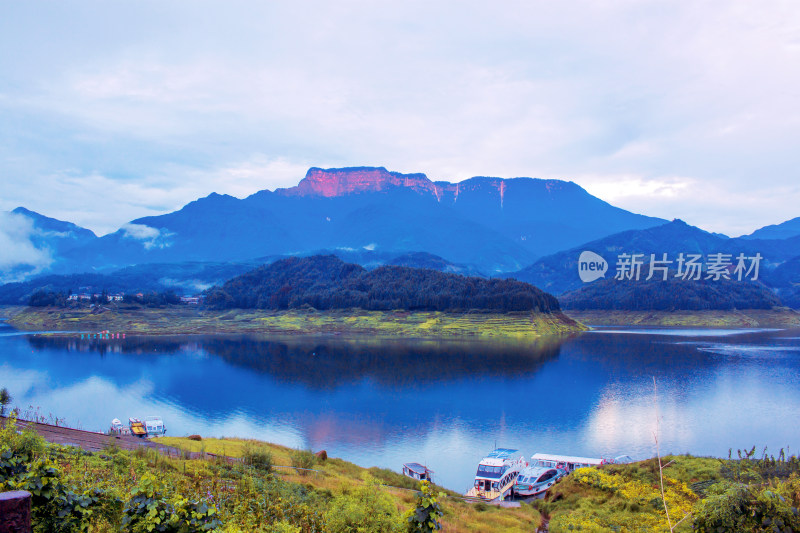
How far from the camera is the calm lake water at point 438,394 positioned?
3394cm

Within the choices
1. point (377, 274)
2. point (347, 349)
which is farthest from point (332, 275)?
point (347, 349)

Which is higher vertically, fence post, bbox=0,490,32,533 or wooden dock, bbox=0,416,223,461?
fence post, bbox=0,490,32,533

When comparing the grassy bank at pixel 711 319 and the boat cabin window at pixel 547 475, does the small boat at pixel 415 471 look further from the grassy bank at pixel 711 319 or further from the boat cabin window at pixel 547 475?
the grassy bank at pixel 711 319

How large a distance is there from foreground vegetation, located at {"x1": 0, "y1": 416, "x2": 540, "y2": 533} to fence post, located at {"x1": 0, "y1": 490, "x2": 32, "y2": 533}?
166 centimetres

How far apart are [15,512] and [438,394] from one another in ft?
152

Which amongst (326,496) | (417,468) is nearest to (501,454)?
(417,468)

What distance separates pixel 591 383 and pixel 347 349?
39694 millimetres

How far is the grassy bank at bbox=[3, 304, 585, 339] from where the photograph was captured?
103250 mm

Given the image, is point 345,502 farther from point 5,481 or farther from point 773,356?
point 773,356

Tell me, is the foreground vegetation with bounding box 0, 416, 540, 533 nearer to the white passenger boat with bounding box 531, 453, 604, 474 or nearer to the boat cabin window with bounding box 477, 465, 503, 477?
the boat cabin window with bounding box 477, 465, 503, 477

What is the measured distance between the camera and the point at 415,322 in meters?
112

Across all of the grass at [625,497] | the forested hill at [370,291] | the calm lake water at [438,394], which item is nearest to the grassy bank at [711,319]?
the forested hill at [370,291]

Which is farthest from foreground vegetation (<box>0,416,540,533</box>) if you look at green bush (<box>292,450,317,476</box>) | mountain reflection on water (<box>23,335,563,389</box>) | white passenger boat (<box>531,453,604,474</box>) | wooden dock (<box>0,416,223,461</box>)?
mountain reflection on water (<box>23,335,563,389</box>)

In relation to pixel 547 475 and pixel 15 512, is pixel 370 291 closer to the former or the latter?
pixel 547 475
